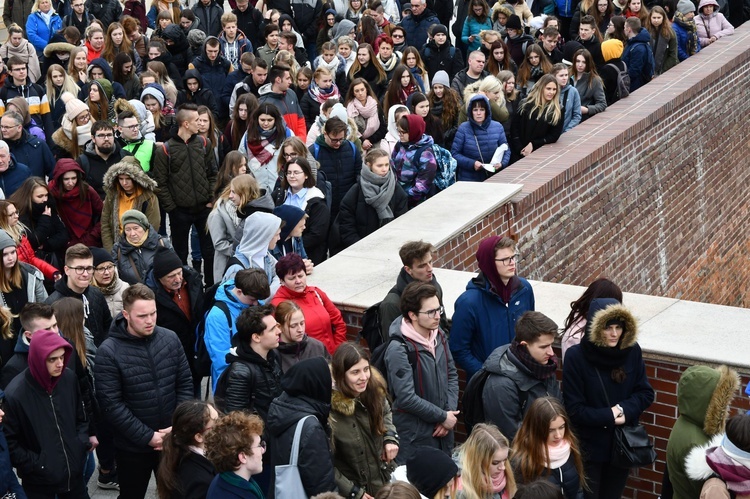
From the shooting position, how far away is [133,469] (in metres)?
7.51

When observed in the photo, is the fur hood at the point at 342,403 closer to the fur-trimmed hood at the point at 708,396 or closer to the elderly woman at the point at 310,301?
the elderly woman at the point at 310,301

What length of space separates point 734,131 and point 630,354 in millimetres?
10448

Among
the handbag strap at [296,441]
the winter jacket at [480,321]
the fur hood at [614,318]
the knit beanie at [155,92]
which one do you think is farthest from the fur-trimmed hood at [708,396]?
the knit beanie at [155,92]

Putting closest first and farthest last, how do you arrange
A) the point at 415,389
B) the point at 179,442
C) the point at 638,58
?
the point at 179,442, the point at 415,389, the point at 638,58

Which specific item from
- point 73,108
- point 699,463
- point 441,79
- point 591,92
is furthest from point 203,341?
point 591,92

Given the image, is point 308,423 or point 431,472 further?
point 308,423

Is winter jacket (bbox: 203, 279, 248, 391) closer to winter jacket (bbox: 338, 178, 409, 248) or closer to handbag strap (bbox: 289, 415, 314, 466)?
handbag strap (bbox: 289, 415, 314, 466)

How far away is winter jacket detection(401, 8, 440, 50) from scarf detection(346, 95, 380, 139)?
4492 mm

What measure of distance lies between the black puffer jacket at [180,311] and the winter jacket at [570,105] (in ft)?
18.8

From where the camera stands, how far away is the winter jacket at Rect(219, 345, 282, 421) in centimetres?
700

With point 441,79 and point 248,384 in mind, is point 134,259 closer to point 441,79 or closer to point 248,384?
point 248,384

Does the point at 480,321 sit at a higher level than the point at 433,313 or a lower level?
lower

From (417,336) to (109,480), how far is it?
265 cm

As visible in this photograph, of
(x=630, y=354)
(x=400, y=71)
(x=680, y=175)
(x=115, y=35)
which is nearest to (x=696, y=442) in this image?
(x=630, y=354)
